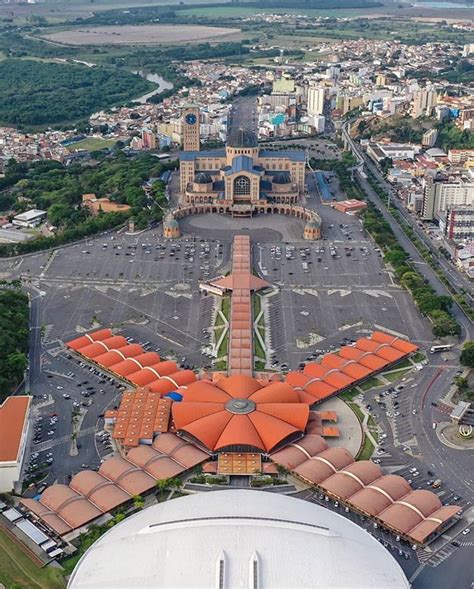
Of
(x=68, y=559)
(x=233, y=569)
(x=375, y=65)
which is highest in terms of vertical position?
(x=375, y=65)

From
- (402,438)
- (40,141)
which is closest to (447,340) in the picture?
(402,438)

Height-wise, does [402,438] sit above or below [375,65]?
below

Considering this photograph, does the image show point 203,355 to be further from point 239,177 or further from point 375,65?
point 375,65

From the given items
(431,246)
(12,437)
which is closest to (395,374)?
(12,437)

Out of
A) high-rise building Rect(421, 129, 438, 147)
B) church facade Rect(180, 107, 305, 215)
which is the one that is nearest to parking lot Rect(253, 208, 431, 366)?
church facade Rect(180, 107, 305, 215)

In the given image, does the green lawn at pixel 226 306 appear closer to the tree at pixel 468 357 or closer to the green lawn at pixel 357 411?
the green lawn at pixel 357 411

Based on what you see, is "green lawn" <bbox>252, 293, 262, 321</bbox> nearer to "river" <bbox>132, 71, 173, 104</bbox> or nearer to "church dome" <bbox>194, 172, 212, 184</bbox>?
"church dome" <bbox>194, 172, 212, 184</bbox>

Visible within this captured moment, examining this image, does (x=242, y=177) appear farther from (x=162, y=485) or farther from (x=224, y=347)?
(x=162, y=485)
